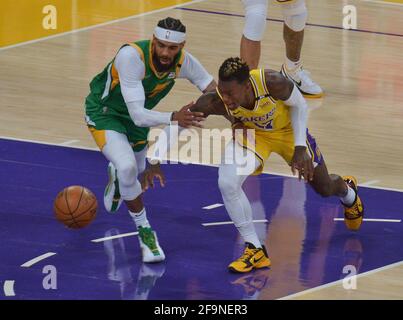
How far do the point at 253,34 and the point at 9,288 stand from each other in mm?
5962

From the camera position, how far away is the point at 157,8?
74.0ft

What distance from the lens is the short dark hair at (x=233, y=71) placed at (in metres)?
11.5

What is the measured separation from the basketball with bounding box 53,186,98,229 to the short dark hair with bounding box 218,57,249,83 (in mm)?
1916

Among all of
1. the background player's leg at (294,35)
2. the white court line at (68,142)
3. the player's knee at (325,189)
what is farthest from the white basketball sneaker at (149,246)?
the background player's leg at (294,35)

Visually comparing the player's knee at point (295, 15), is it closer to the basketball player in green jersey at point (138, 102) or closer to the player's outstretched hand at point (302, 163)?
the basketball player in green jersey at point (138, 102)

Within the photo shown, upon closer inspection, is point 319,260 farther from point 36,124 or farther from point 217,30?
point 217,30

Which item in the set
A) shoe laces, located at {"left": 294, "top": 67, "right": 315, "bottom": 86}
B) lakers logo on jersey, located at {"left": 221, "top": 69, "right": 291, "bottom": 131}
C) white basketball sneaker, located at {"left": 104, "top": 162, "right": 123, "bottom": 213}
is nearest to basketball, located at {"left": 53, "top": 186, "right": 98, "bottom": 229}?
white basketball sneaker, located at {"left": 104, "top": 162, "right": 123, "bottom": 213}

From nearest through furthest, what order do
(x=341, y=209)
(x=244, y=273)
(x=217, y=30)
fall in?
(x=244, y=273), (x=341, y=209), (x=217, y=30)

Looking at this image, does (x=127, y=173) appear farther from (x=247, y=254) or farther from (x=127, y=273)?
(x=247, y=254)

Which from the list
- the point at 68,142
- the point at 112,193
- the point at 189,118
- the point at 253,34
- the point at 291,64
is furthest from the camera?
the point at 291,64

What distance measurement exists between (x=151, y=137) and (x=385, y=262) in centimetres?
475

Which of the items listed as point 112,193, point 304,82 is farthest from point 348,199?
point 304,82


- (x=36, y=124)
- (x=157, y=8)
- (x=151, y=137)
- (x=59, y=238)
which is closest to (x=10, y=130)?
(x=36, y=124)

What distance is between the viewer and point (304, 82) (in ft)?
58.4
